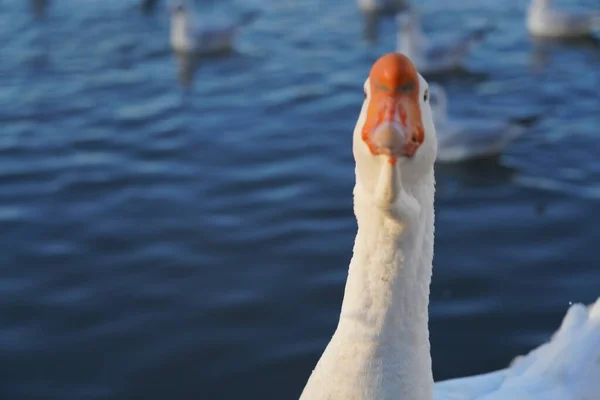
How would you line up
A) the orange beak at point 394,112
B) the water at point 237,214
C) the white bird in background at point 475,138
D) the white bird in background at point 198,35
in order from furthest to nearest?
the white bird in background at point 198,35
the white bird in background at point 475,138
the water at point 237,214
the orange beak at point 394,112

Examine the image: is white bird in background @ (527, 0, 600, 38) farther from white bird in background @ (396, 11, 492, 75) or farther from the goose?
the goose

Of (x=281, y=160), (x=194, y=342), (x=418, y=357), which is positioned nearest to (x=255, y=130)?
(x=281, y=160)

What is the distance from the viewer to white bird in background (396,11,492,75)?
13.5 metres

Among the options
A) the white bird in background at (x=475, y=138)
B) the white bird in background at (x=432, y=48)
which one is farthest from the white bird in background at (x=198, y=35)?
the white bird in background at (x=475, y=138)

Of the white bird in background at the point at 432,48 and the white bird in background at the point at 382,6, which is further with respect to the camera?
the white bird in background at the point at 382,6

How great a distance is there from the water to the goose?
8.78ft

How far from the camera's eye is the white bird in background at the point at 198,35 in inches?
590

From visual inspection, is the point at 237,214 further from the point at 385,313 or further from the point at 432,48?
the point at 432,48

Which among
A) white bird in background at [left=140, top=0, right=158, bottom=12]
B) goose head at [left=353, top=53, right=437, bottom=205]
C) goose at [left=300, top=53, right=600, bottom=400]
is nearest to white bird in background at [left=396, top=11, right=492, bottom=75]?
white bird in background at [left=140, top=0, right=158, bottom=12]

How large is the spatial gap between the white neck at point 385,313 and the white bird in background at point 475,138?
6.67 metres

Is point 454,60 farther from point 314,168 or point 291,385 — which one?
point 291,385

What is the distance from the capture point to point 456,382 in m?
4.73

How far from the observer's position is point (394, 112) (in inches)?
127

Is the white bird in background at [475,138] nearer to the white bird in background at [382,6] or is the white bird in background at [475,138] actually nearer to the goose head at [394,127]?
the white bird in background at [382,6]
